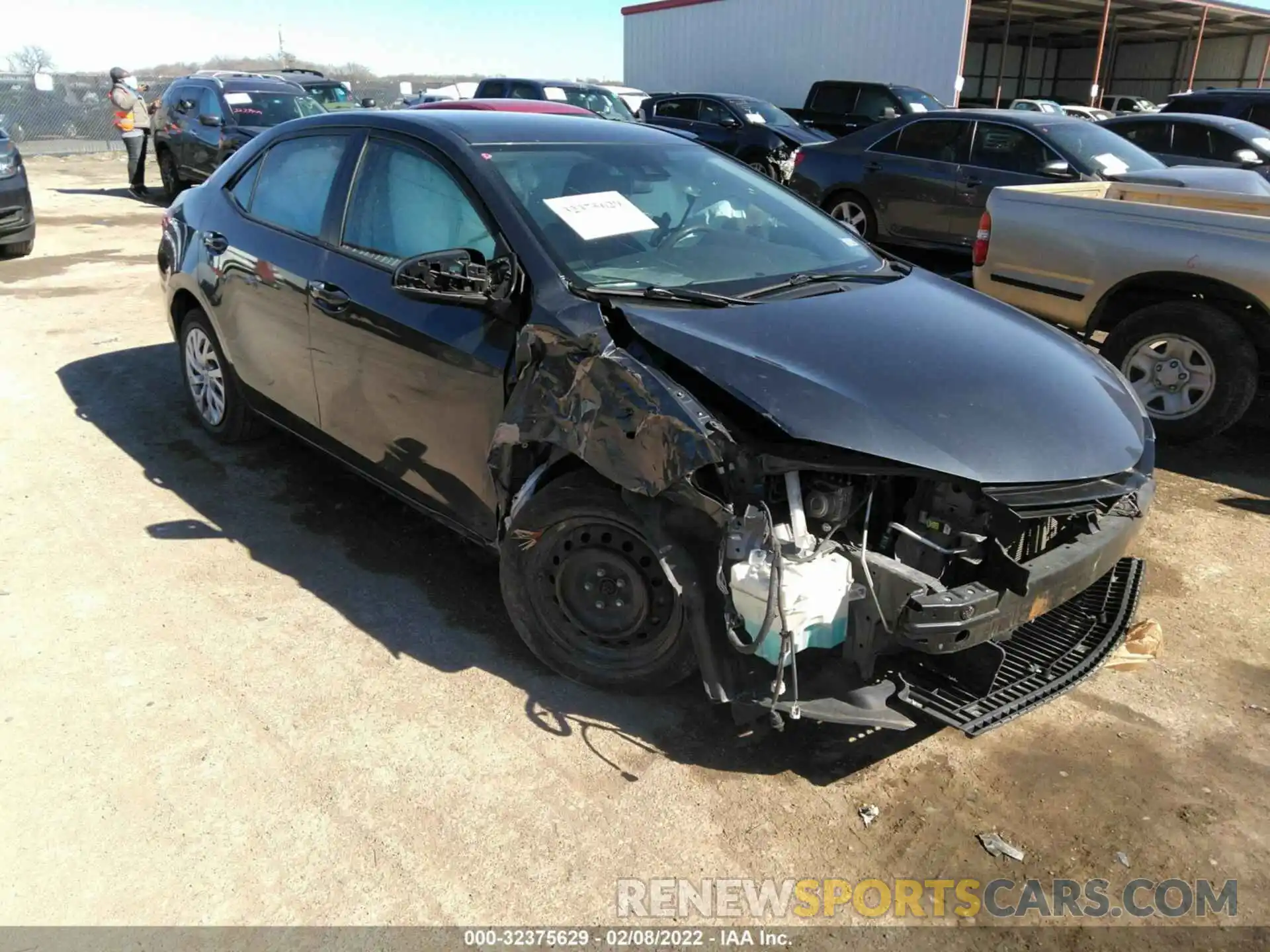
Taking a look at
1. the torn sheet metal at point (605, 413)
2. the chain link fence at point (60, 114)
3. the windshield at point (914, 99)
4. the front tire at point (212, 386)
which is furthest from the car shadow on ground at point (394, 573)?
the chain link fence at point (60, 114)

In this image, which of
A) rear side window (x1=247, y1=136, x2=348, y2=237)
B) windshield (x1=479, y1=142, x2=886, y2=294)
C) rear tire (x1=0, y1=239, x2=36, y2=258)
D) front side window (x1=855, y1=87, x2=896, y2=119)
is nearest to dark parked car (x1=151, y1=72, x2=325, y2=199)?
rear tire (x1=0, y1=239, x2=36, y2=258)

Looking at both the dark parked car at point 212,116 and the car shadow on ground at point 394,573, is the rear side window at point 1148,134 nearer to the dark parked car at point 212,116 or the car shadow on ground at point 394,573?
the car shadow on ground at point 394,573

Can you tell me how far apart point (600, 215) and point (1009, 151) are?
21.9ft

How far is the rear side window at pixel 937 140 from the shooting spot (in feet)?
29.3

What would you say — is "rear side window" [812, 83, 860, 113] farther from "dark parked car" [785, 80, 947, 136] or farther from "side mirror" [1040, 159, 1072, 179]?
"side mirror" [1040, 159, 1072, 179]

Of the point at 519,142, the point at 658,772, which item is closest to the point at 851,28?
the point at 519,142

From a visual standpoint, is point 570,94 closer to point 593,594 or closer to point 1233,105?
point 1233,105

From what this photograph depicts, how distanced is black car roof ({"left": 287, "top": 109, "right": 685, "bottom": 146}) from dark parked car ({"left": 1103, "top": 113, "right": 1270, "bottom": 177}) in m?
8.69

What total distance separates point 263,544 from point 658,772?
2310mm

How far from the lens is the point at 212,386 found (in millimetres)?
5105

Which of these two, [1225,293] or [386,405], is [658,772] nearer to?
[386,405]

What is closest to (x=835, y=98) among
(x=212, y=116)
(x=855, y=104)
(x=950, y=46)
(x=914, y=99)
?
(x=855, y=104)

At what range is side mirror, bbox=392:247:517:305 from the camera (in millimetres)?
3070

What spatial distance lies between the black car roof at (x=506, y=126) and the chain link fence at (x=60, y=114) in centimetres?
2197
